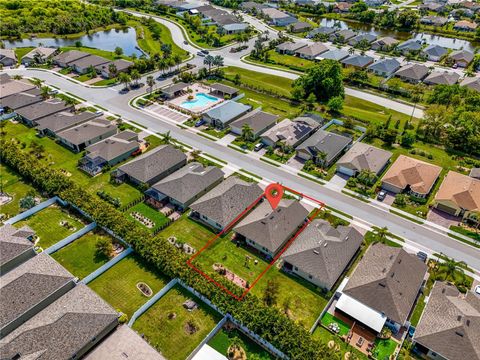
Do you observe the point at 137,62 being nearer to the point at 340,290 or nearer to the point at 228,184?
the point at 228,184

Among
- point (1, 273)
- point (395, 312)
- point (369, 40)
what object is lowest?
point (1, 273)

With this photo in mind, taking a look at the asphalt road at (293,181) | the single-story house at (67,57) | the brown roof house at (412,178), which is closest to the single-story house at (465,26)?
the brown roof house at (412,178)

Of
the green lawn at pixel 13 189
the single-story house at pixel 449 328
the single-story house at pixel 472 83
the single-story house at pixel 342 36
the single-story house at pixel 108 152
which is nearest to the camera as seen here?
the single-story house at pixel 449 328

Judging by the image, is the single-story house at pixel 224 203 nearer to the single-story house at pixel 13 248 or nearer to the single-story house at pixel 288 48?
the single-story house at pixel 13 248

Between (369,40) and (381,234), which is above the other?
(369,40)

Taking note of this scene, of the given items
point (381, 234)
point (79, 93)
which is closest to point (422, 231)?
point (381, 234)

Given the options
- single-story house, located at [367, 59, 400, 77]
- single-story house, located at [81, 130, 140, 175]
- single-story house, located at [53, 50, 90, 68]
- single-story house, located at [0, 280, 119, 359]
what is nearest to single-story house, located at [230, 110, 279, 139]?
single-story house, located at [81, 130, 140, 175]

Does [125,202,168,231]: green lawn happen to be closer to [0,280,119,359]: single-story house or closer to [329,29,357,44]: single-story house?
[0,280,119,359]: single-story house
